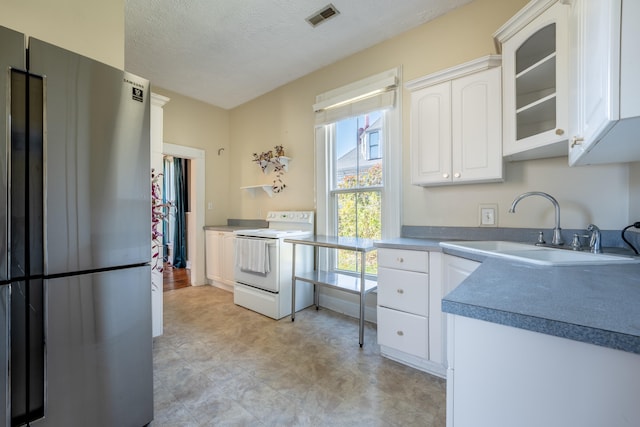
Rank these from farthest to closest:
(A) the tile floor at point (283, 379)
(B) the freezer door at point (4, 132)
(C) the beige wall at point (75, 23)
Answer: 1. (A) the tile floor at point (283, 379)
2. (C) the beige wall at point (75, 23)
3. (B) the freezer door at point (4, 132)

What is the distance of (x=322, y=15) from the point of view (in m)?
2.26

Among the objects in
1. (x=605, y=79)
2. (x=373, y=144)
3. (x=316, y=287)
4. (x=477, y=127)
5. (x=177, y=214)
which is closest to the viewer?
(x=605, y=79)

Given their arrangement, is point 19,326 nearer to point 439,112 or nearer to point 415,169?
point 415,169

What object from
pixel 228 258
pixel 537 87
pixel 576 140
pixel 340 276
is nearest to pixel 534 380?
pixel 576 140

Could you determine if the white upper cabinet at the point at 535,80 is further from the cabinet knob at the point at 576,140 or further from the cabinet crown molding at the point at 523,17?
the cabinet knob at the point at 576,140

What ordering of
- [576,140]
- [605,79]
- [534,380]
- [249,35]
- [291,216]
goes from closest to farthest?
[534,380], [605,79], [576,140], [249,35], [291,216]

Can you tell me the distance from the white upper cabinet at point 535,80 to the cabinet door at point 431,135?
366 mm

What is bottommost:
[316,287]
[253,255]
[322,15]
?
[316,287]

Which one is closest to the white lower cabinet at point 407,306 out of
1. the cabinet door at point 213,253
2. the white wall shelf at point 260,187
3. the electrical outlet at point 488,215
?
the electrical outlet at point 488,215

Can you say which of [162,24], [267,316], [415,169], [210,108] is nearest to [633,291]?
[415,169]

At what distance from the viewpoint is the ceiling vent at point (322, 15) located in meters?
2.18

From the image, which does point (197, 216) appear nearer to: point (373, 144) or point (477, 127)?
point (373, 144)

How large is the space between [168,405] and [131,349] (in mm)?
508

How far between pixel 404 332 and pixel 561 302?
56.5 inches
